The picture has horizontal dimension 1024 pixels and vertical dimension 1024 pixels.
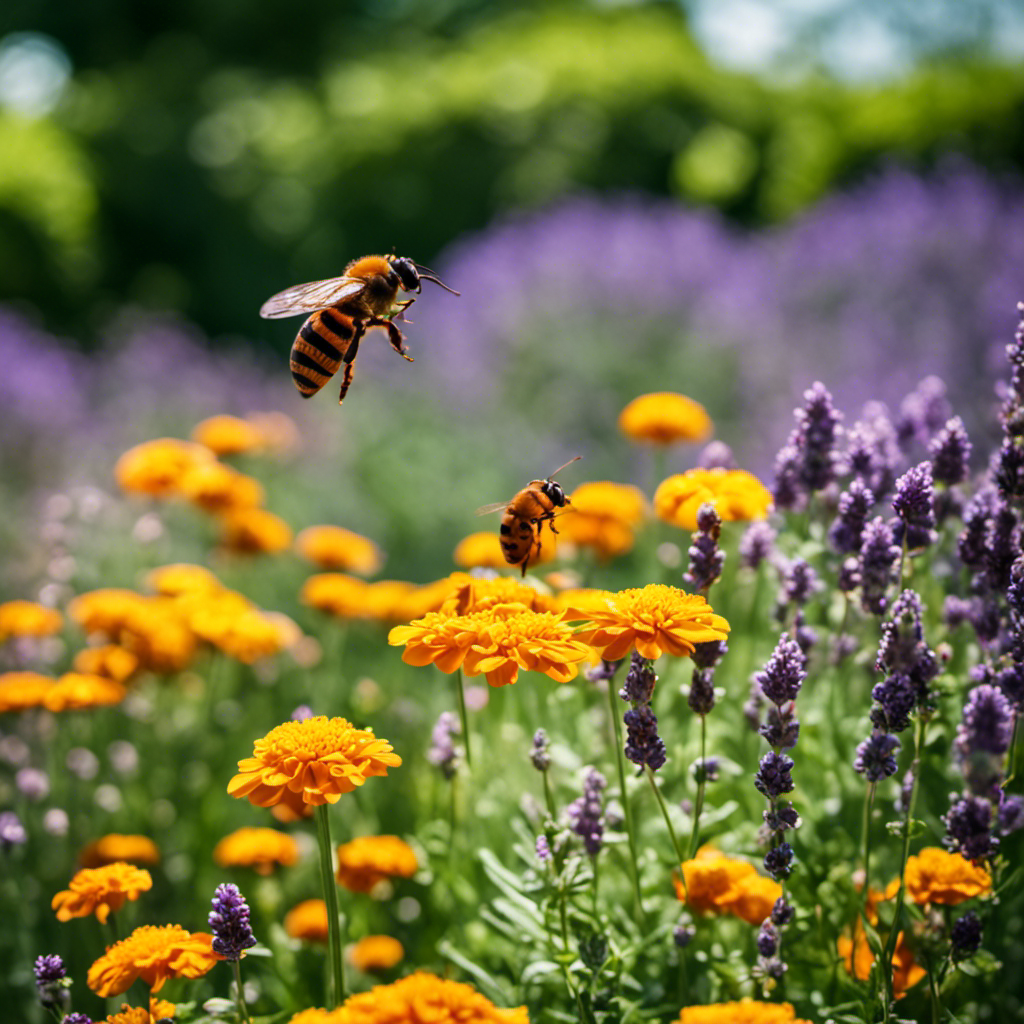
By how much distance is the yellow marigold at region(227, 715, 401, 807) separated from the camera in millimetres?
1303

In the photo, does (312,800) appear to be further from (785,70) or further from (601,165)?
(785,70)

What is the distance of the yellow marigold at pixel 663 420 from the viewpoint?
248cm

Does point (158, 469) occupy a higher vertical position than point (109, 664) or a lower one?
higher

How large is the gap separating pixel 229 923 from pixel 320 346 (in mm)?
1146

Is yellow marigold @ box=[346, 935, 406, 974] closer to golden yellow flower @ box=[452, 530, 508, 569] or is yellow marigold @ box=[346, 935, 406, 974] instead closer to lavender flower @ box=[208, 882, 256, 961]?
lavender flower @ box=[208, 882, 256, 961]

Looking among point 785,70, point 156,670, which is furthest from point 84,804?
point 785,70

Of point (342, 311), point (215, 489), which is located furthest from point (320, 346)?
point (215, 489)

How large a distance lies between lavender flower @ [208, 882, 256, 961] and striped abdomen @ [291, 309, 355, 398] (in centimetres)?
102

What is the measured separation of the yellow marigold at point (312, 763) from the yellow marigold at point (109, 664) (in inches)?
47.7

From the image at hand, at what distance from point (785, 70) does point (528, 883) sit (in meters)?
11.1

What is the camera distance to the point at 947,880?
152 cm

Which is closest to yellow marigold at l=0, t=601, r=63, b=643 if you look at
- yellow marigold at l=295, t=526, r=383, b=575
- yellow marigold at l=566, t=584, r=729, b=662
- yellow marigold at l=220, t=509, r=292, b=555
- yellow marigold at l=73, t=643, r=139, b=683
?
yellow marigold at l=73, t=643, r=139, b=683

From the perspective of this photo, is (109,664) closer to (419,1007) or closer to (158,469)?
(158,469)

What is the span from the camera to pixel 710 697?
1.50 metres
